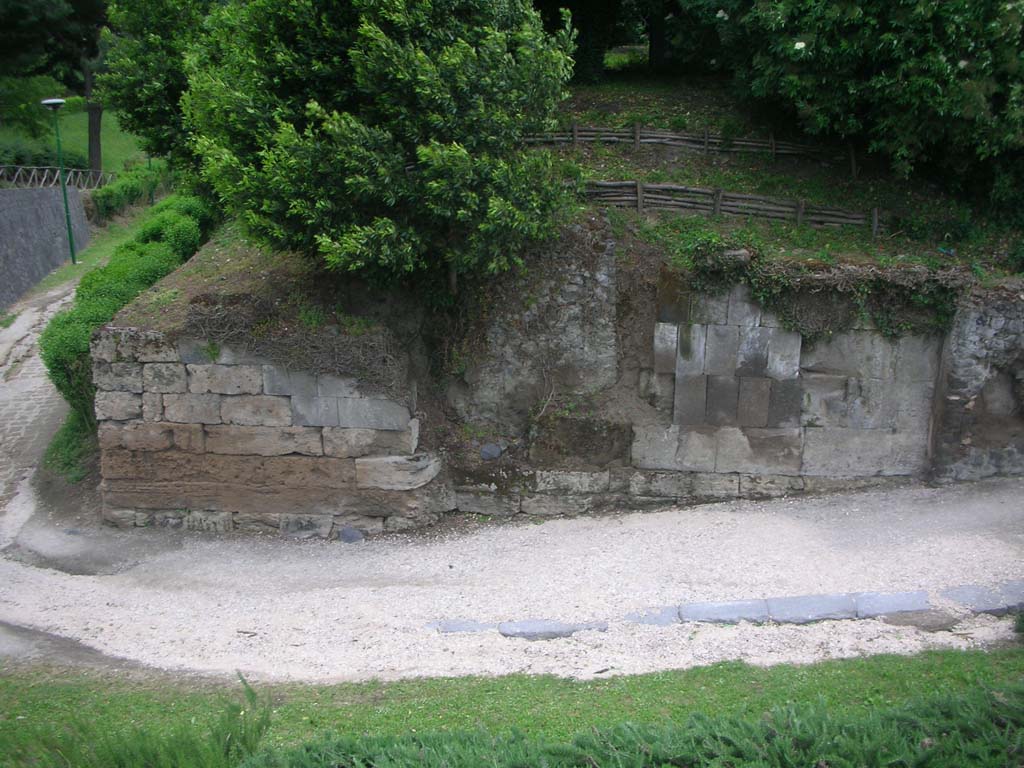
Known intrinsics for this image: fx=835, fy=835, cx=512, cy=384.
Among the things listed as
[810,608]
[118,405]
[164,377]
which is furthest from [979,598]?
[118,405]

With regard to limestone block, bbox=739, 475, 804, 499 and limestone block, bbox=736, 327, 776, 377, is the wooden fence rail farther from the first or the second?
limestone block, bbox=739, 475, 804, 499

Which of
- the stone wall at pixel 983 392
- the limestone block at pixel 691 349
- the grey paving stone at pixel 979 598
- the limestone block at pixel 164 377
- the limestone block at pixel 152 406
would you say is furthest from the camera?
the limestone block at pixel 691 349

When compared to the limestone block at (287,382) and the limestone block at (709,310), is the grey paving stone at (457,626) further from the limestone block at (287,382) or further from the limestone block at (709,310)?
the limestone block at (709,310)

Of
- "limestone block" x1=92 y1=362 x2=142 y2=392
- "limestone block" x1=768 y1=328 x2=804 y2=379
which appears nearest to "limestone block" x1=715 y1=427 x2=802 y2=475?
"limestone block" x1=768 y1=328 x2=804 y2=379

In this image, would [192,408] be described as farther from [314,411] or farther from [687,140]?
[687,140]

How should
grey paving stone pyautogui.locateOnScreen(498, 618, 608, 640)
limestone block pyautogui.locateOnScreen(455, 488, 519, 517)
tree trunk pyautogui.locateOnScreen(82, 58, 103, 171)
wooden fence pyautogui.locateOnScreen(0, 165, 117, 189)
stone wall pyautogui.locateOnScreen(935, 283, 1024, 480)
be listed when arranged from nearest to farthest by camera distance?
grey paving stone pyautogui.locateOnScreen(498, 618, 608, 640)
stone wall pyautogui.locateOnScreen(935, 283, 1024, 480)
limestone block pyautogui.locateOnScreen(455, 488, 519, 517)
wooden fence pyautogui.locateOnScreen(0, 165, 117, 189)
tree trunk pyautogui.locateOnScreen(82, 58, 103, 171)

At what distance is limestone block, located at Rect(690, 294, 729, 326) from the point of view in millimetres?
11195

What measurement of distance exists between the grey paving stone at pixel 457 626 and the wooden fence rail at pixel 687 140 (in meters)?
8.42

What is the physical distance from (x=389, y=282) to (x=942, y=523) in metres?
7.67

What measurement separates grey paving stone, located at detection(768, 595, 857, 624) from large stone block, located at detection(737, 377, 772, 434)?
9.40ft

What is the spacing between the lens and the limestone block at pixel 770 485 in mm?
11648

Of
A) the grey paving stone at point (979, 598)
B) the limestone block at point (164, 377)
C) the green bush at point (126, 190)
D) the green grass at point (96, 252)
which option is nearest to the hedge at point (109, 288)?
the limestone block at point (164, 377)

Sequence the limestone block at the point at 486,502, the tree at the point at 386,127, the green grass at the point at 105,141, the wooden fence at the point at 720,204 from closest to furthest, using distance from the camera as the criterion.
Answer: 1. the tree at the point at 386,127
2. the limestone block at the point at 486,502
3. the wooden fence at the point at 720,204
4. the green grass at the point at 105,141

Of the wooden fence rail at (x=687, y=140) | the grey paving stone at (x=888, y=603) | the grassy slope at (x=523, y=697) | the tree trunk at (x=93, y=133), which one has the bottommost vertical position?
the grassy slope at (x=523, y=697)
